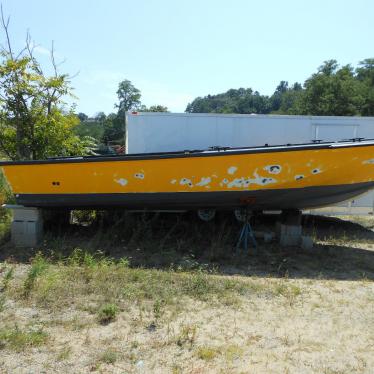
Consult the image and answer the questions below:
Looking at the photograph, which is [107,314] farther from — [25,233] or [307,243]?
[307,243]

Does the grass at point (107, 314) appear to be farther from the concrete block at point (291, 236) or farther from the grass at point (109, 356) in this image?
the concrete block at point (291, 236)

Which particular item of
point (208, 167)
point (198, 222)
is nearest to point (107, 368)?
point (208, 167)

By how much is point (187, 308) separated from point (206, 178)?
241 centimetres

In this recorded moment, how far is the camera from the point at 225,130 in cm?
759

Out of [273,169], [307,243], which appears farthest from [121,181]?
[307,243]

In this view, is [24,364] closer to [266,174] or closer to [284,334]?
[284,334]

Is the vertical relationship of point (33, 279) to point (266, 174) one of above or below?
below

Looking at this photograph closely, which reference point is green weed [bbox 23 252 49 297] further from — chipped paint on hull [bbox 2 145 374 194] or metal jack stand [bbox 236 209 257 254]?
metal jack stand [bbox 236 209 257 254]

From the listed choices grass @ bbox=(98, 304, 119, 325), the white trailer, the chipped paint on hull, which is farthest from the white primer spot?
grass @ bbox=(98, 304, 119, 325)

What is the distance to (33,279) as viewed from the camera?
14.0 feet

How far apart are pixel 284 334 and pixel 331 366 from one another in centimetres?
54

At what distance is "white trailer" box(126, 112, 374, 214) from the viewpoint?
7.48 meters

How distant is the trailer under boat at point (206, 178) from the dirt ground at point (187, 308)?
2.07 feet

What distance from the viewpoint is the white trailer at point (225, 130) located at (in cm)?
748
